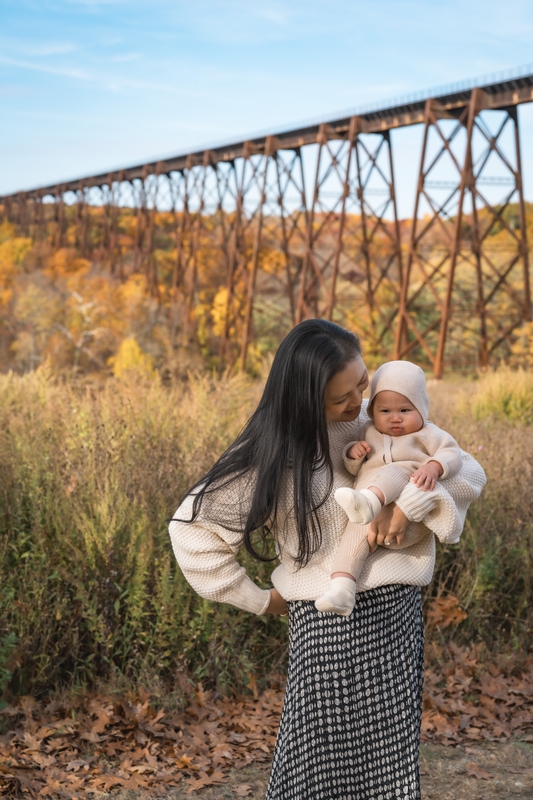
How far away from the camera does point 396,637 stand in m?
1.98

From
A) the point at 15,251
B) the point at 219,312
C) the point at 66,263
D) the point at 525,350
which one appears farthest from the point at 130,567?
the point at 15,251

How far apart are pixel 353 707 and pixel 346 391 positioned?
0.71 meters

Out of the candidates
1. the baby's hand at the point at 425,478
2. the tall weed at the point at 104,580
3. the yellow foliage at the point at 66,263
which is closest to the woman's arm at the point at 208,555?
the baby's hand at the point at 425,478

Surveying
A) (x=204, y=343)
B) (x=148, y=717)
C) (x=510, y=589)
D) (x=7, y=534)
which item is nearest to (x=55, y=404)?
(x=7, y=534)

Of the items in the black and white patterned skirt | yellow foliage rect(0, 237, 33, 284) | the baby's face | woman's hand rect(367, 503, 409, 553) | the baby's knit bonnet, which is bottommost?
the black and white patterned skirt

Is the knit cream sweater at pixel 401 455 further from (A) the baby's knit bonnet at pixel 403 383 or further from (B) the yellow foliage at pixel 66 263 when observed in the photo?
(B) the yellow foliage at pixel 66 263

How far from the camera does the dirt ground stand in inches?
129

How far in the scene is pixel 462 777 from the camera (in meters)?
3.48

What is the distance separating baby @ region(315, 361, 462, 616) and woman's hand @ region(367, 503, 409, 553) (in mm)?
27

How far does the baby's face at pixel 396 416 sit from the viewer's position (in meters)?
2.02

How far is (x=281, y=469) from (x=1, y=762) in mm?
2028

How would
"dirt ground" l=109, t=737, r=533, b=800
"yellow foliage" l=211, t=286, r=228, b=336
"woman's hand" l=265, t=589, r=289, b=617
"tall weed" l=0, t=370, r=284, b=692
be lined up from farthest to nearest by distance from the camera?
"yellow foliage" l=211, t=286, r=228, b=336 → "tall weed" l=0, t=370, r=284, b=692 → "dirt ground" l=109, t=737, r=533, b=800 → "woman's hand" l=265, t=589, r=289, b=617

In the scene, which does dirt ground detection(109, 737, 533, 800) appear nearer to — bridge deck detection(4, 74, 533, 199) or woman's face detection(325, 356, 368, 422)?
woman's face detection(325, 356, 368, 422)

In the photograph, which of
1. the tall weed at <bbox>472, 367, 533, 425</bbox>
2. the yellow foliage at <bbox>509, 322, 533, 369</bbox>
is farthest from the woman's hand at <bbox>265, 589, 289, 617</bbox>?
the yellow foliage at <bbox>509, 322, 533, 369</bbox>
